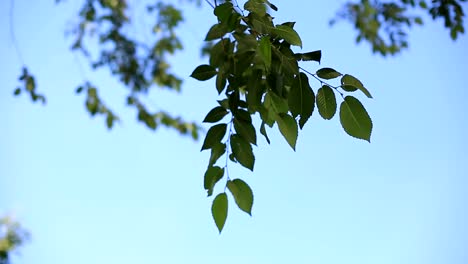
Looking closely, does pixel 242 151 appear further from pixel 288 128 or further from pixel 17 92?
pixel 17 92

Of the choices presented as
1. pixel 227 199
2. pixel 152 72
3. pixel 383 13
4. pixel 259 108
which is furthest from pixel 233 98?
pixel 152 72

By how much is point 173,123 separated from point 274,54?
274 cm

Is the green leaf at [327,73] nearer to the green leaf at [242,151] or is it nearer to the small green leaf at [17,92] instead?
the green leaf at [242,151]

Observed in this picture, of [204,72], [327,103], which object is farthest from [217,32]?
[327,103]

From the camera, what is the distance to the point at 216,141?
1.00 m

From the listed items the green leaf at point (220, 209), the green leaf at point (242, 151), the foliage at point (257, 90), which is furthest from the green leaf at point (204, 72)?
the green leaf at point (220, 209)

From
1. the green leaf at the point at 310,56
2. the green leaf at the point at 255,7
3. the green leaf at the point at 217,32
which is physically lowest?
the green leaf at the point at 310,56

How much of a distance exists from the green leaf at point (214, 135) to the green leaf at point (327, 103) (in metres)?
0.24

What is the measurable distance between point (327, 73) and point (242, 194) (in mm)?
277

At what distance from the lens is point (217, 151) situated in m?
0.99

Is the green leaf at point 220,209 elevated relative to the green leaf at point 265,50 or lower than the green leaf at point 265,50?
lower

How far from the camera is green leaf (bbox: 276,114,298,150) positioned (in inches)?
33.7

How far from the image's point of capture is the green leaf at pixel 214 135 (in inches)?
39.4

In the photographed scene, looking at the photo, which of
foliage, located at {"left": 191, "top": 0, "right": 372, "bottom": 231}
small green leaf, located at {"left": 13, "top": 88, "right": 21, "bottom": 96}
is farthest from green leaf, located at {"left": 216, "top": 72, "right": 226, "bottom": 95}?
small green leaf, located at {"left": 13, "top": 88, "right": 21, "bottom": 96}
